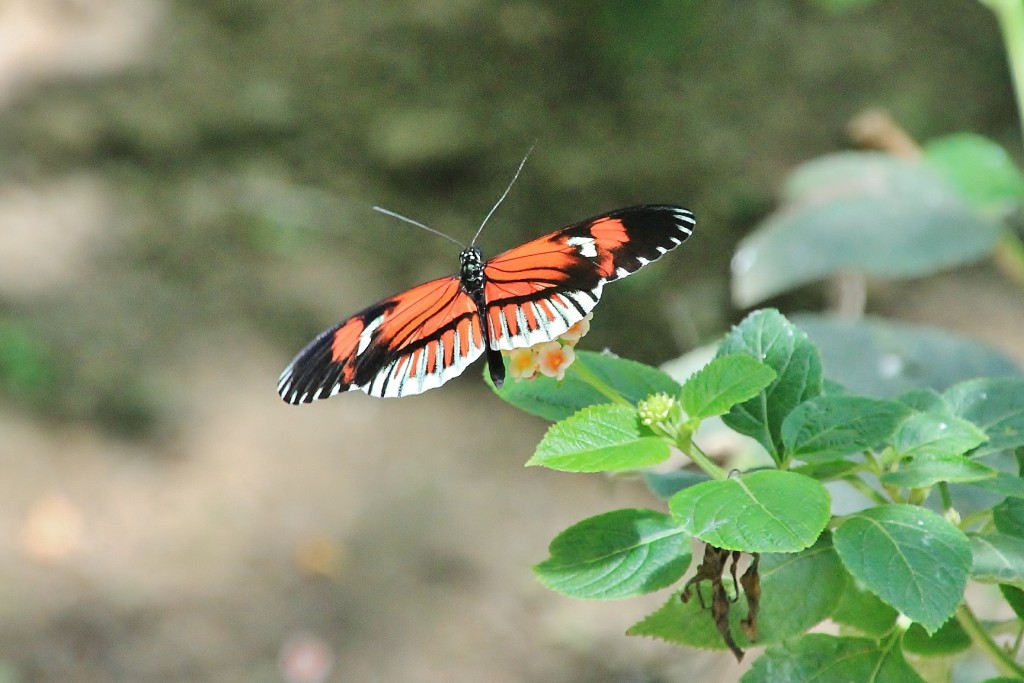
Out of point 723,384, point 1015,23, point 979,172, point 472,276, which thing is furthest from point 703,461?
point 1015,23

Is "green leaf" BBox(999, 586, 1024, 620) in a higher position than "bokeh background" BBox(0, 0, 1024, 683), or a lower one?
lower

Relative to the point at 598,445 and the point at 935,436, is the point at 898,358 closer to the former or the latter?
the point at 935,436

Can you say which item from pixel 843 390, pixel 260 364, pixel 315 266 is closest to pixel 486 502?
pixel 260 364

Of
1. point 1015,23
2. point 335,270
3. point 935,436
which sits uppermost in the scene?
point 335,270

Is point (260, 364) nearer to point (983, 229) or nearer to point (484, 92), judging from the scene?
point (484, 92)

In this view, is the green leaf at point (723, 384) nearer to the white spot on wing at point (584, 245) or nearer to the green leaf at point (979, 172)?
the white spot on wing at point (584, 245)

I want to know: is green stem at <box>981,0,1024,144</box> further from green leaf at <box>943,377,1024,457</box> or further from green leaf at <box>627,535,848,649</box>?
green leaf at <box>627,535,848,649</box>

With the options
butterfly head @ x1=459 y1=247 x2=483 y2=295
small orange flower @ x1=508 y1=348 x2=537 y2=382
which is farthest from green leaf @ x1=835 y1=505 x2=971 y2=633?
butterfly head @ x1=459 y1=247 x2=483 y2=295
